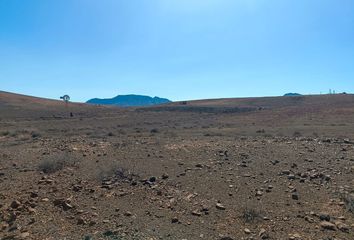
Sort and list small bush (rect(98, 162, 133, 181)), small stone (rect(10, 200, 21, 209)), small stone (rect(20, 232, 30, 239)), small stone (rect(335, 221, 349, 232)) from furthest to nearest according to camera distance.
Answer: small bush (rect(98, 162, 133, 181))
small stone (rect(10, 200, 21, 209))
small stone (rect(335, 221, 349, 232))
small stone (rect(20, 232, 30, 239))

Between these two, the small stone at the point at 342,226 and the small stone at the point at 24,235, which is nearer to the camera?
the small stone at the point at 24,235

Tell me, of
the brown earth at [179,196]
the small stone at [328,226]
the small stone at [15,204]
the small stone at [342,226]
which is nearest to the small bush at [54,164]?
the brown earth at [179,196]

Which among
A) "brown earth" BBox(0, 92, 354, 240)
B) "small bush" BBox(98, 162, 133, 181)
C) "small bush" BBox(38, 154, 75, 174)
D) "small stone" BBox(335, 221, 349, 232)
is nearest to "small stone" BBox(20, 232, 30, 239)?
"brown earth" BBox(0, 92, 354, 240)

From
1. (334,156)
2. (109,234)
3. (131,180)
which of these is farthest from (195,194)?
(334,156)

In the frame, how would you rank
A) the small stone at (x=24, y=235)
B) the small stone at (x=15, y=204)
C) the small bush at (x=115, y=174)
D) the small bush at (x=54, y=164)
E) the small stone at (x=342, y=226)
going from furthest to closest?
the small bush at (x=54, y=164), the small bush at (x=115, y=174), the small stone at (x=15, y=204), the small stone at (x=342, y=226), the small stone at (x=24, y=235)

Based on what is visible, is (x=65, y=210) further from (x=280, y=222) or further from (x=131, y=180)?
(x=280, y=222)

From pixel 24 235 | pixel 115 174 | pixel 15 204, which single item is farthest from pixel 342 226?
pixel 15 204

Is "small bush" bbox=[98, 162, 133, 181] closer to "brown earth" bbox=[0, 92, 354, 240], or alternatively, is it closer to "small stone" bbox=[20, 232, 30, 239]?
"brown earth" bbox=[0, 92, 354, 240]

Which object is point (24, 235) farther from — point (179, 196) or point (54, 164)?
point (54, 164)

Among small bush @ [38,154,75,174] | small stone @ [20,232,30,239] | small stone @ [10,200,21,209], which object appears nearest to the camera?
small stone @ [20,232,30,239]

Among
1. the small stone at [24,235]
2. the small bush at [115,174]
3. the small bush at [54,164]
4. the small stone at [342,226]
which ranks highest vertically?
the small bush at [54,164]

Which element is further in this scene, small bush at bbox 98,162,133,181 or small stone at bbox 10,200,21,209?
small bush at bbox 98,162,133,181

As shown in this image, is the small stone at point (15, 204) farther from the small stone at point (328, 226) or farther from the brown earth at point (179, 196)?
the small stone at point (328, 226)

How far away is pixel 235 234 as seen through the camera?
818cm
